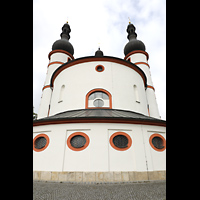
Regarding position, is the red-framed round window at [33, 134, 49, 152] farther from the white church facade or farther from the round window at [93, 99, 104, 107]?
the round window at [93, 99, 104, 107]

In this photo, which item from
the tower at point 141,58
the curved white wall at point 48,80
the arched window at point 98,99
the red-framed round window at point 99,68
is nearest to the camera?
the arched window at point 98,99

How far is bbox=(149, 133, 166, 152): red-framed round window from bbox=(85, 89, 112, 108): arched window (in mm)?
4125

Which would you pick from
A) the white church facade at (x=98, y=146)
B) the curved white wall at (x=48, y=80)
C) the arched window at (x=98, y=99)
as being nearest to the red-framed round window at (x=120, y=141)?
the white church facade at (x=98, y=146)

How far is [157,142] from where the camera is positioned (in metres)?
9.03

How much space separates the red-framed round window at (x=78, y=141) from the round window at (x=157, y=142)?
404 cm

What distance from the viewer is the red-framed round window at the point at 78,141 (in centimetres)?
805

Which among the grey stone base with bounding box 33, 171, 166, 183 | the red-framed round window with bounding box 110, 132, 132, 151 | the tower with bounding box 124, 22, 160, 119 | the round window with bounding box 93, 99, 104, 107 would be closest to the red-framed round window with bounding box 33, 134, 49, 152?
the grey stone base with bounding box 33, 171, 166, 183

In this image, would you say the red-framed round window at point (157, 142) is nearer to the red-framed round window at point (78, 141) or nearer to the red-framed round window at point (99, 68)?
the red-framed round window at point (78, 141)

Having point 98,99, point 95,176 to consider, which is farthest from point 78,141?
point 98,99

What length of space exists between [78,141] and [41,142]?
2475mm

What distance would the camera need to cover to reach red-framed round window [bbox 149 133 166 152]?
877 cm

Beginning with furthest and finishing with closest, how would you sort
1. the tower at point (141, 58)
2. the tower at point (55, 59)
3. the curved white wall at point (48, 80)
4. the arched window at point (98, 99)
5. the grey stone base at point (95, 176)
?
the tower at point (141, 58) → the tower at point (55, 59) → the curved white wall at point (48, 80) → the arched window at point (98, 99) → the grey stone base at point (95, 176)
